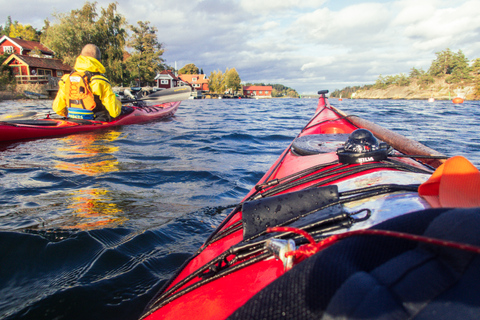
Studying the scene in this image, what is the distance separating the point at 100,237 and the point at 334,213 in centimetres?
175

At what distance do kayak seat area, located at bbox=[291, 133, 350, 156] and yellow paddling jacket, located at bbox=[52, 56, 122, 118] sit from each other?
4851mm

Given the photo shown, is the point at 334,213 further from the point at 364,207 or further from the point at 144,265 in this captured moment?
the point at 144,265

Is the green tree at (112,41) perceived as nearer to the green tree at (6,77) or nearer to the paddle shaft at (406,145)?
the green tree at (6,77)

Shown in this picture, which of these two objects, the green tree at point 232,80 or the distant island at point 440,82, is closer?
the distant island at point 440,82

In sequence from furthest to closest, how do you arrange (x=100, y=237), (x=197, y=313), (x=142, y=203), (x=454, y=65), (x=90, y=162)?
(x=454, y=65) → (x=90, y=162) → (x=142, y=203) → (x=100, y=237) → (x=197, y=313)

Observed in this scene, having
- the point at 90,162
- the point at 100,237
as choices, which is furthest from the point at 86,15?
the point at 100,237

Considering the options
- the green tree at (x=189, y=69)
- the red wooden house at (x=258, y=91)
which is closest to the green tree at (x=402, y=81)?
the red wooden house at (x=258, y=91)

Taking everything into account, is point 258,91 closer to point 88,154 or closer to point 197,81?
point 197,81

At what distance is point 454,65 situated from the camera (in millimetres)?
53375

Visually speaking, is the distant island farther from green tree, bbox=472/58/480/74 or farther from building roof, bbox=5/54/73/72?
building roof, bbox=5/54/73/72

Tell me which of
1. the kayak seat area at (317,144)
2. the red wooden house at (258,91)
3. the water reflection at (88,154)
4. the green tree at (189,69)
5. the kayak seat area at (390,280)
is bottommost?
the water reflection at (88,154)

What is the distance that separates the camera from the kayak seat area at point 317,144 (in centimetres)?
242

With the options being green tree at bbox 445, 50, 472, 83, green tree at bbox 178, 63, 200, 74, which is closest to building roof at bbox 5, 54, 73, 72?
green tree at bbox 178, 63, 200, 74

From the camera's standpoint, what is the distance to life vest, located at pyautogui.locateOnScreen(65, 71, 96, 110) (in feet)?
19.0
